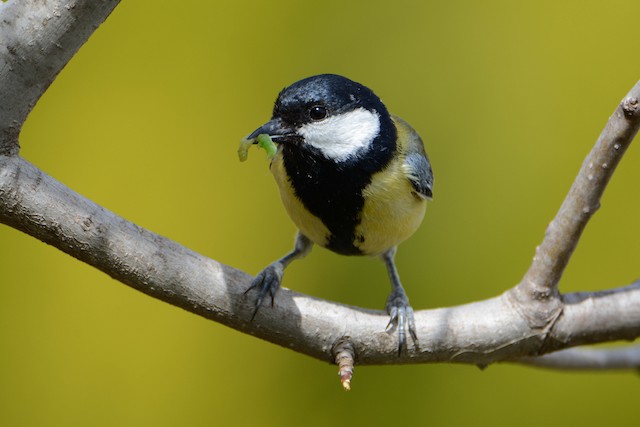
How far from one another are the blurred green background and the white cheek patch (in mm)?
864

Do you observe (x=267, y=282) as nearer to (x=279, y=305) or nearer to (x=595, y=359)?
(x=279, y=305)

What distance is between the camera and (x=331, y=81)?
5.08 ft

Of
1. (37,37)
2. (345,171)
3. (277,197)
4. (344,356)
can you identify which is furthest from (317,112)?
(277,197)

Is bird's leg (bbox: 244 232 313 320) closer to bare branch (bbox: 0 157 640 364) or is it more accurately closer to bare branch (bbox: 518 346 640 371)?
bare branch (bbox: 0 157 640 364)

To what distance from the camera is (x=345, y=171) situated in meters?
1.58

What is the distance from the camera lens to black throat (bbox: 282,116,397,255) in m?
1.58

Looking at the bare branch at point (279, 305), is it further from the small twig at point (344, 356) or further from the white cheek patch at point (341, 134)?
the white cheek patch at point (341, 134)

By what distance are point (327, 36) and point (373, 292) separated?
87 centimetres

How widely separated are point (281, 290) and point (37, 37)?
24.3 inches

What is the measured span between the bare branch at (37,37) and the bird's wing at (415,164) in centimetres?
82

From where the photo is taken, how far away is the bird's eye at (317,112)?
1.53 metres

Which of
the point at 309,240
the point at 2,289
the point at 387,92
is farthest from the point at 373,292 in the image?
the point at 2,289

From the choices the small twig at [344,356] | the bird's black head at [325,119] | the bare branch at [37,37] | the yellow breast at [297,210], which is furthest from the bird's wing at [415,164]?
the bare branch at [37,37]

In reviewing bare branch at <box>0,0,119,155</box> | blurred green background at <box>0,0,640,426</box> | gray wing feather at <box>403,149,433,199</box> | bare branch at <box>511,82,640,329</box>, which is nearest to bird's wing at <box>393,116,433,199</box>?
gray wing feather at <box>403,149,433,199</box>
